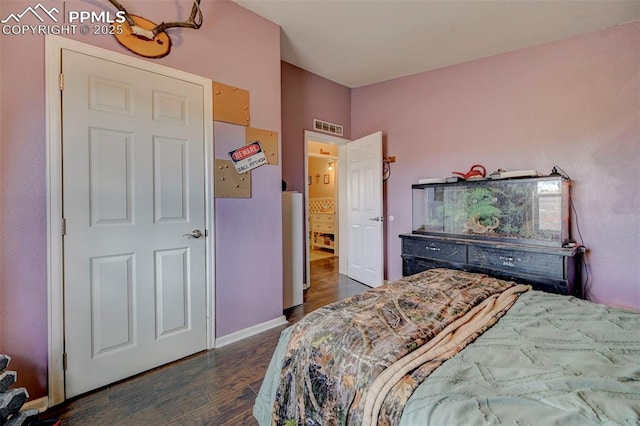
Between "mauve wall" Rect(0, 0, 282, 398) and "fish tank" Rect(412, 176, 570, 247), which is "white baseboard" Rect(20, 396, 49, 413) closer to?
"mauve wall" Rect(0, 0, 282, 398)

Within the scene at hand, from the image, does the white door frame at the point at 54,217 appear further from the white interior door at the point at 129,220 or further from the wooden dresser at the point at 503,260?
the wooden dresser at the point at 503,260

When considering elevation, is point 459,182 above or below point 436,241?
above

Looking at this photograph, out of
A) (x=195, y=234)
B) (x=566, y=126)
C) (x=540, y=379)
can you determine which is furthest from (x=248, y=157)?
(x=566, y=126)

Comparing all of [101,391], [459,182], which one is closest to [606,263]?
[459,182]

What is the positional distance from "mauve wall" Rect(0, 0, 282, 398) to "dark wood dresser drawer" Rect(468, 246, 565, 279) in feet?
6.24

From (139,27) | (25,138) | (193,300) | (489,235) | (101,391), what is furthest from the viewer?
(489,235)

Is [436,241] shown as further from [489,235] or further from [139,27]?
[139,27]

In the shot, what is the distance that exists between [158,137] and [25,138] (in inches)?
26.0

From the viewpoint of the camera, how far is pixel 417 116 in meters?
3.74

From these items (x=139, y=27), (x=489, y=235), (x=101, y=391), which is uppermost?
(x=139, y=27)

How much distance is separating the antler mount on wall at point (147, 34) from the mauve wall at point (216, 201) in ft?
0.18

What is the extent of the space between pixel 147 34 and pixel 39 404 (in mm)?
2326

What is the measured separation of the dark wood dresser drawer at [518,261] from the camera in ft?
7.70

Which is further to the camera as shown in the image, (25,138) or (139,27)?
(139,27)
